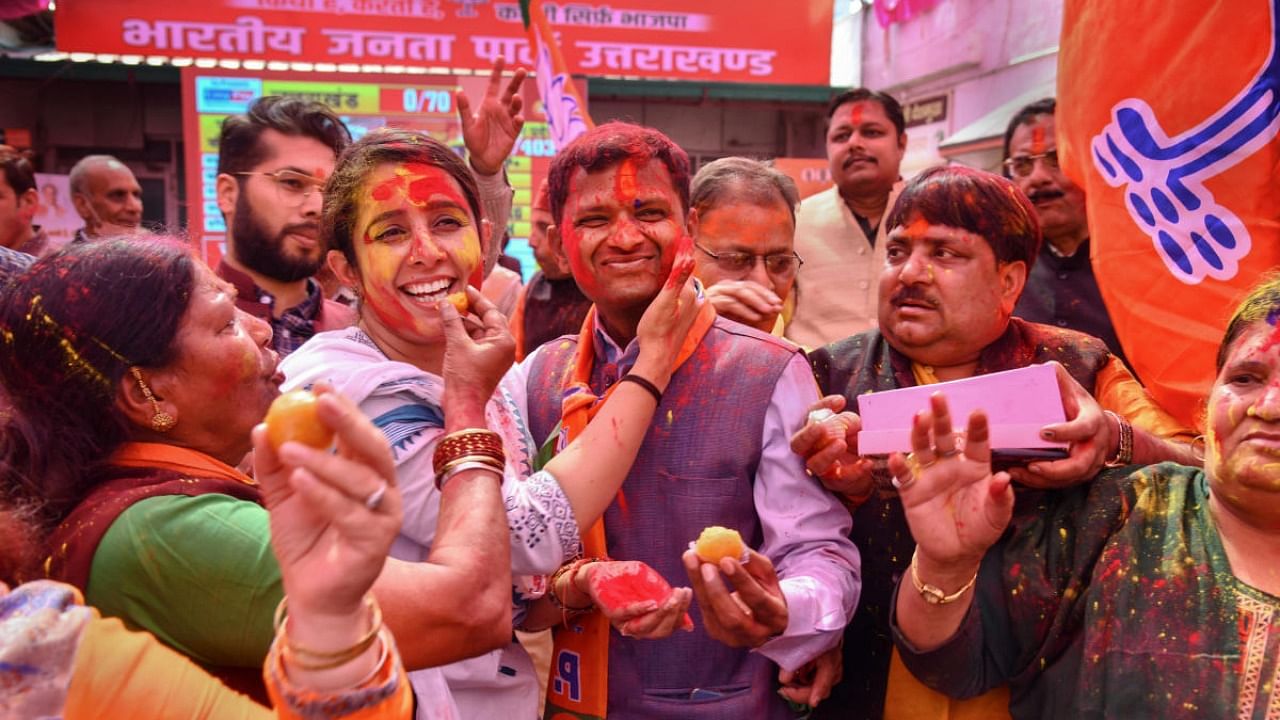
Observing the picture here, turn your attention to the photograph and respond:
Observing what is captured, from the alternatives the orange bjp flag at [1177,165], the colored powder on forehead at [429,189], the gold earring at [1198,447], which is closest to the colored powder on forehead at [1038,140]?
the orange bjp flag at [1177,165]

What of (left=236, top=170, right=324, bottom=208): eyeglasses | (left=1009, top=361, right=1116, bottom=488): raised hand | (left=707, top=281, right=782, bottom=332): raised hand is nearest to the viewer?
(left=1009, top=361, right=1116, bottom=488): raised hand

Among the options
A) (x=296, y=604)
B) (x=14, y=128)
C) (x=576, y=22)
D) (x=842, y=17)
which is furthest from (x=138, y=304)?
(x=842, y=17)

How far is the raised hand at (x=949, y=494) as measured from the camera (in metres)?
1.73

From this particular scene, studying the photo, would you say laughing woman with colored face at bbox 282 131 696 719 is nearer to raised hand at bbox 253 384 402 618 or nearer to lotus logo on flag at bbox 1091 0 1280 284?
raised hand at bbox 253 384 402 618

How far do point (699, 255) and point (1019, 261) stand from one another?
0.96m

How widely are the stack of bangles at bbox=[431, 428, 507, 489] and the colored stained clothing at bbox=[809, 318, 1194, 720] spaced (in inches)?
36.1

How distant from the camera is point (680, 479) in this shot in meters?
2.06

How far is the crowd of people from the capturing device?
1309 millimetres

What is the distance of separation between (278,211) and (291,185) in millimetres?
104

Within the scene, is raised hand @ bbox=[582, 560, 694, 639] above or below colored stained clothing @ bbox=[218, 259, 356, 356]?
below

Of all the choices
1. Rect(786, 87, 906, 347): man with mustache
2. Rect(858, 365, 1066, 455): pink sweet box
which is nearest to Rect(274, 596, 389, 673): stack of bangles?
Rect(858, 365, 1066, 455): pink sweet box

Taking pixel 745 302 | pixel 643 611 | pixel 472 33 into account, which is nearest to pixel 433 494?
pixel 643 611

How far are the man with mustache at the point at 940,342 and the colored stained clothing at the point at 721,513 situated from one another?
18cm

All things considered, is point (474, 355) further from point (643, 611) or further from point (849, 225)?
point (849, 225)
